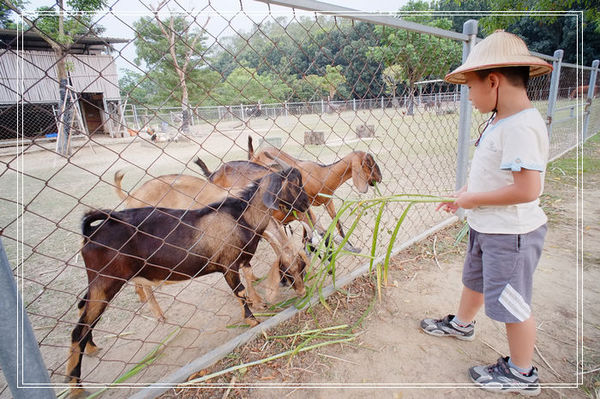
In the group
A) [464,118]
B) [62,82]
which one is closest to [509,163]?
[464,118]

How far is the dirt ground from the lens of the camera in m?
1.82

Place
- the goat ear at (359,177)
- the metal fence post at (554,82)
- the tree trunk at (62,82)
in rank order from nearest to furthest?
1. the tree trunk at (62,82)
2. the goat ear at (359,177)
3. the metal fence post at (554,82)

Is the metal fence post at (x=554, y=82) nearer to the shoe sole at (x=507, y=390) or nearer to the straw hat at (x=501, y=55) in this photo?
the straw hat at (x=501, y=55)

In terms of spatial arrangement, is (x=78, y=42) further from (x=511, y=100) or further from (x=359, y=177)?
(x=359, y=177)

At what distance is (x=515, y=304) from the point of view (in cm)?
165

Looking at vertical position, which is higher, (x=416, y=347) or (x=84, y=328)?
(x=84, y=328)

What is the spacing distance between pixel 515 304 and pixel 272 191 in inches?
67.6

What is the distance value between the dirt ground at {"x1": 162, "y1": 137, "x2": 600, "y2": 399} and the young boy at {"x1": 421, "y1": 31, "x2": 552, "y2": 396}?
242 millimetres

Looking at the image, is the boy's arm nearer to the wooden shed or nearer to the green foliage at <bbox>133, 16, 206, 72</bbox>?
the green foliage at <bbox>133, 16, 206, 72</bbox>

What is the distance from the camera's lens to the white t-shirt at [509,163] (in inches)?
58.0

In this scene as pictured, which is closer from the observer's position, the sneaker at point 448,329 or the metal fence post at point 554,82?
the sneaker at point 448,329

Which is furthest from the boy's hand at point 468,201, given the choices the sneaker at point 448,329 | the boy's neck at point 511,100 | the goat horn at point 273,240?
the goat horn at point 273,240

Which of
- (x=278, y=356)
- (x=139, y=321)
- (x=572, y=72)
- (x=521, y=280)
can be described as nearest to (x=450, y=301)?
(x=521, y=280)

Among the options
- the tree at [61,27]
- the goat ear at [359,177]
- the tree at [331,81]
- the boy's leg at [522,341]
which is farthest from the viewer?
the goat ear at [359,177]
